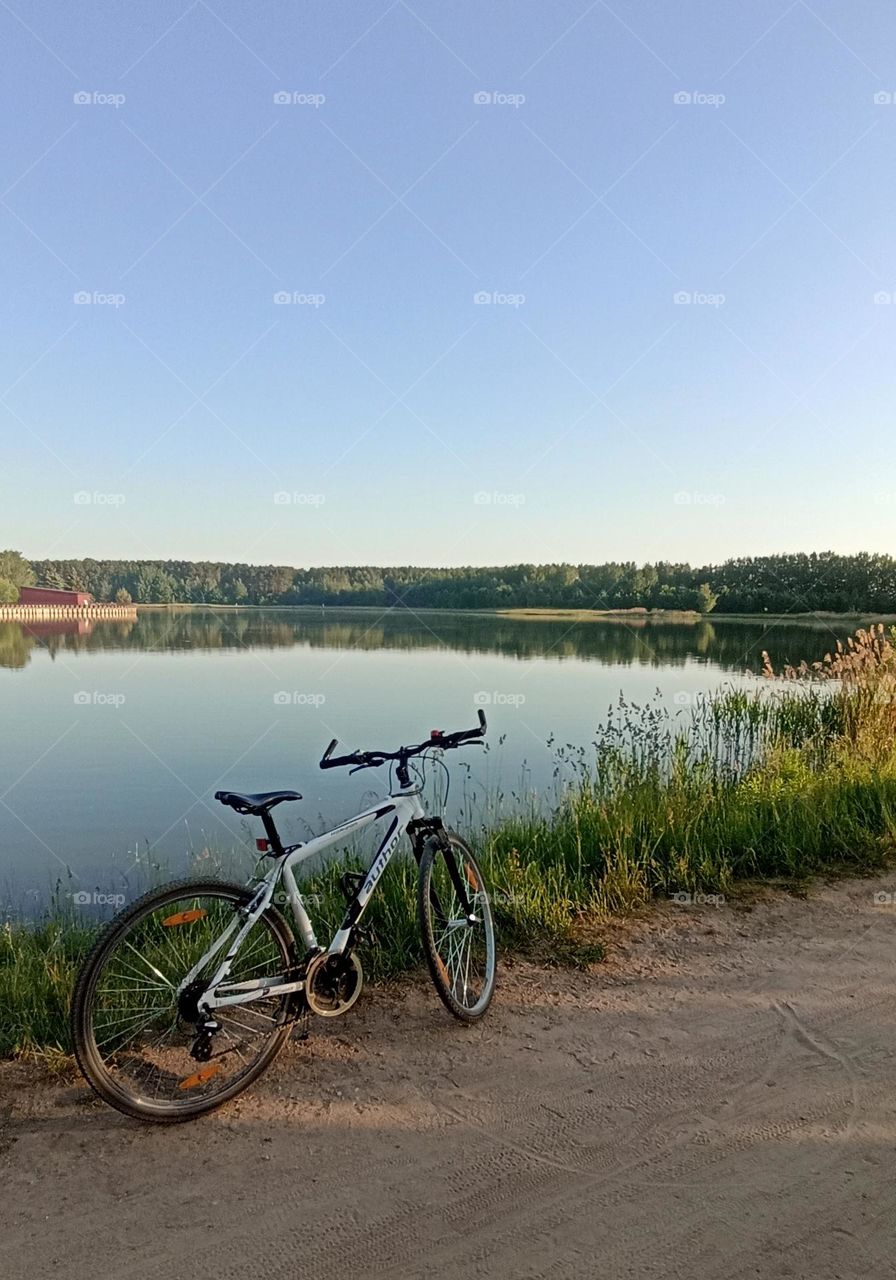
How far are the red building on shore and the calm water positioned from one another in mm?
15373

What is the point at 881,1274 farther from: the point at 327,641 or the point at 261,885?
the point at 327,641

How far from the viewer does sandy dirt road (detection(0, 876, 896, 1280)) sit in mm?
2312

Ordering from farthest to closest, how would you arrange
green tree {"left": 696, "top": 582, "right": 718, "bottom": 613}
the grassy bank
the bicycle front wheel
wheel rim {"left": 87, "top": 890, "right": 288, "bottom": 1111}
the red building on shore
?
green tree {"left": 696, "top": 582, "right": 718, "bottom": 613} < the red building on shore < the grassy bank < the bicycle front wheel < wheel rim {"left": 87, "top": 890, "right": 288, "bottom": 1111}

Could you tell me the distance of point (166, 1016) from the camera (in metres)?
3.46

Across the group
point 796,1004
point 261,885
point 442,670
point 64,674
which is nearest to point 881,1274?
point 796,1004

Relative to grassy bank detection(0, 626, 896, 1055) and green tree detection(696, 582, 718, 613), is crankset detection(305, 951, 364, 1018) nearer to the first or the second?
grassy bank detection(0, 626, 896, 1055)

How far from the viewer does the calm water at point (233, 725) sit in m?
9.23

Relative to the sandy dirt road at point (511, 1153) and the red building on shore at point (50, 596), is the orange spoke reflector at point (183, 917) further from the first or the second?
the red building on shore at point (50, 596)
